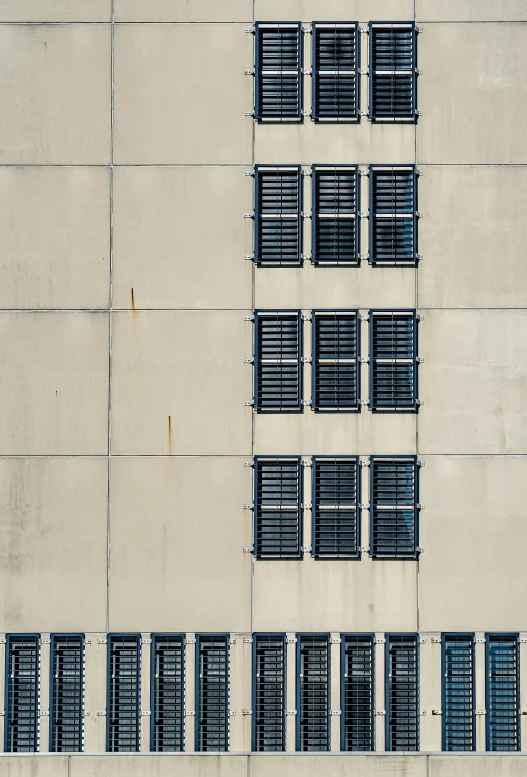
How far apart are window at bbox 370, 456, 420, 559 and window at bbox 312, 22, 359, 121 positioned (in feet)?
28.0

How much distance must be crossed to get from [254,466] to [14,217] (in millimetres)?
8364

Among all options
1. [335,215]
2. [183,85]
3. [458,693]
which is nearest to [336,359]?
[335,215]

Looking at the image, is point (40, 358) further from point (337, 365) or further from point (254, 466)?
point (337, 365)

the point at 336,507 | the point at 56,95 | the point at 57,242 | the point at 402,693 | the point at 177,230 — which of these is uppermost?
the point at 56,95

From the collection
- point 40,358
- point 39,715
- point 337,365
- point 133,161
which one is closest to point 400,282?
point 337,365

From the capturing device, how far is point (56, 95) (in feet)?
54.7

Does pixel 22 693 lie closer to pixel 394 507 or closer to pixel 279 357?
pixel 394 507

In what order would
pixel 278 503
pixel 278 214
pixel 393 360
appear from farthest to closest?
pixel 278 214 → pixel 393 360 → pixel 278 503

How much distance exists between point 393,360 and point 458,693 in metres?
8.02

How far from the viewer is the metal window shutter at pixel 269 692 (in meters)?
16.0

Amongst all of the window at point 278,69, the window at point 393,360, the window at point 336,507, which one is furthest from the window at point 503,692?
the window at point 278,69

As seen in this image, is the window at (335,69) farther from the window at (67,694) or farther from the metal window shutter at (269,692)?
the window at (67,694)

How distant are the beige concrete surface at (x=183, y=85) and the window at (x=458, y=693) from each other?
42.9 ft

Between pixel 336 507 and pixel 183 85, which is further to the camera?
pixel 183 85
